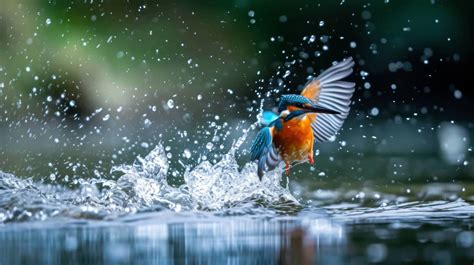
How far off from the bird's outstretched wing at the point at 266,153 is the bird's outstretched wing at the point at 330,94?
453 millimetres

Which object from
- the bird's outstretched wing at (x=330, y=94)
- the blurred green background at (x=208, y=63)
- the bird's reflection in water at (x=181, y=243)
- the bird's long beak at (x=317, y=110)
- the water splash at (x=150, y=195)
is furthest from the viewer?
the blurred green background at (x=208, y=63)

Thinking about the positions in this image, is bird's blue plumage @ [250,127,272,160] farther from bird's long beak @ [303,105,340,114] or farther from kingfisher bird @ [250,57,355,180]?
bird's long beak @ [303,105,340,114]

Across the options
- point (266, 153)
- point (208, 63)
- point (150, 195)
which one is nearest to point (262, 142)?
point (266, 153)

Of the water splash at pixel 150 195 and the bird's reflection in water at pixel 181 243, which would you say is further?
the water splash at pixel 150 195

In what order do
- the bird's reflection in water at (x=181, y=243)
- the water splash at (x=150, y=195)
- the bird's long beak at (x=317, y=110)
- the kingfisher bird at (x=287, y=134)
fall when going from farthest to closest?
the kingfisher bird at (x=287, y=134)
the bird's long beak at (x=317, y=110)
the water splash at (x=150, y=195)
the bird's reflection in water at (x=181, y=243)

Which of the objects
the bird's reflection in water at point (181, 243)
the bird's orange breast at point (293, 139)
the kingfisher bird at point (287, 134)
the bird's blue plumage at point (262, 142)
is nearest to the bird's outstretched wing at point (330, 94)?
the kingfisher bird at point (287, 134)

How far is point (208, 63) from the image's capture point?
1321 cm

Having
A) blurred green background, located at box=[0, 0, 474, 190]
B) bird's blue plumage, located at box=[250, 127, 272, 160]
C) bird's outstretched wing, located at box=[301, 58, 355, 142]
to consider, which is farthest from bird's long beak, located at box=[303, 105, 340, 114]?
blurred green background, located at box=[0, 0, 474, 190]

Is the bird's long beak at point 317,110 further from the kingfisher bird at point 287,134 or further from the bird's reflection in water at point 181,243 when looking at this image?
the bird's reflection in water at point 181,243

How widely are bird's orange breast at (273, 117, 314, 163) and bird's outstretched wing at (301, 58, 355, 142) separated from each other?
0.33 m

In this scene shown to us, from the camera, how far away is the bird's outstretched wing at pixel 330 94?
539cm

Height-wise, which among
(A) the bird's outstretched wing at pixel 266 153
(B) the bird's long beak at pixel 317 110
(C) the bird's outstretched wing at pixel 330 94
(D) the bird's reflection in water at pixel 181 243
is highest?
(C) the bird's outstretched wing at pixel 330 94

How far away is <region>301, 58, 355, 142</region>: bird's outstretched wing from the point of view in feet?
17.7

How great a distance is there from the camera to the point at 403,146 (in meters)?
9.80
